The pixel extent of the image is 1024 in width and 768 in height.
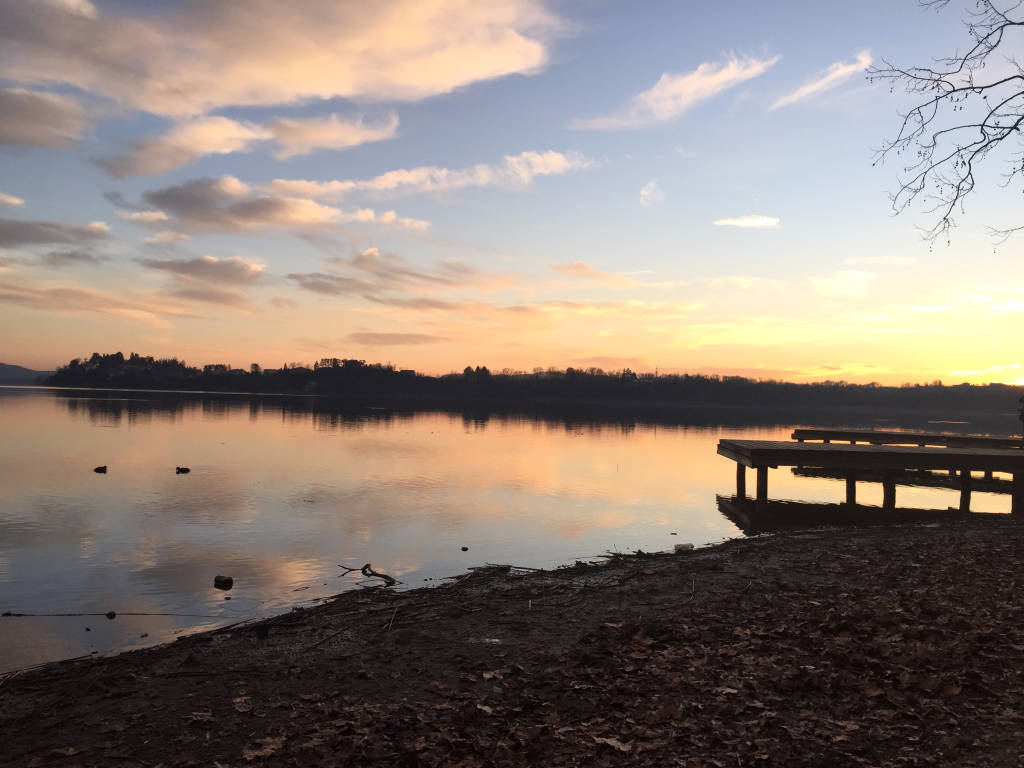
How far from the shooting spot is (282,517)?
26312 mm

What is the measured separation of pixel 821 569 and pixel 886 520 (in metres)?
14.5

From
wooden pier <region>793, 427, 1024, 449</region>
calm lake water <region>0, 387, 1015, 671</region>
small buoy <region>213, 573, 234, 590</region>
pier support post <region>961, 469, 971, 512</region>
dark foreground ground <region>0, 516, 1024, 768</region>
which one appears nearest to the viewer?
dark foreground ground <region>0, 516, 1024, 768</region>

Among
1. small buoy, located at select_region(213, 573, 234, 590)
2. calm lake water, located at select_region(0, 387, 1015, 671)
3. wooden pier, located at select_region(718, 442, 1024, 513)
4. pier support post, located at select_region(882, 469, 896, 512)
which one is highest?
wooden pier, located at select_region(718, 442, 1024, 513)

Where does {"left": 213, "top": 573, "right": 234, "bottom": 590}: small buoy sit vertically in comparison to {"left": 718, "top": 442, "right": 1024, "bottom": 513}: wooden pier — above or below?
below

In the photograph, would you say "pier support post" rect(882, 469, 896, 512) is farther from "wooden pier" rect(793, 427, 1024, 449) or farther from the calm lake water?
"wooden pier" rect(793, 427, 1024, 449)

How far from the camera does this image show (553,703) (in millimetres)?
8016

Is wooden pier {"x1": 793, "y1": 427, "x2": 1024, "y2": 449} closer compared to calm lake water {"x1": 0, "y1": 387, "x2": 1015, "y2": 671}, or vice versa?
calm lake water {"x1": 0, "y1": 387, "x2": 1015, "y2": 671}

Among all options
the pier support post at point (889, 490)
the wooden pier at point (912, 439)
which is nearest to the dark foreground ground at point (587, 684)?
the pier support post at point (889, 490)

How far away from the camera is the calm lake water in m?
15.5

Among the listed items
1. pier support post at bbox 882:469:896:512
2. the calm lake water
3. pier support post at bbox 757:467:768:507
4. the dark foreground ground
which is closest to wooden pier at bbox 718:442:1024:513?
pier support post at bbox 882:469:896:512

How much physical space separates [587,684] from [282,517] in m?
20.4

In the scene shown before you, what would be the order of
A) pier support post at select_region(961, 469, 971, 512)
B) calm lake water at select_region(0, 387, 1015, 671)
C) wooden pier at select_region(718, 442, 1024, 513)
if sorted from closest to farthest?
calm lake water at select_region(0, 387, 1015, 671) < wooden pier at select_region(718, 442, 1024, 513) < pier support post at select_region(961, 469, 971, 512)

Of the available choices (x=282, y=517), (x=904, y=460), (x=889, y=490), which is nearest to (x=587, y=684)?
(x=282, y=517)

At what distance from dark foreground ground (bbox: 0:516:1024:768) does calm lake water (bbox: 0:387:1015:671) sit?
3.59 metres
